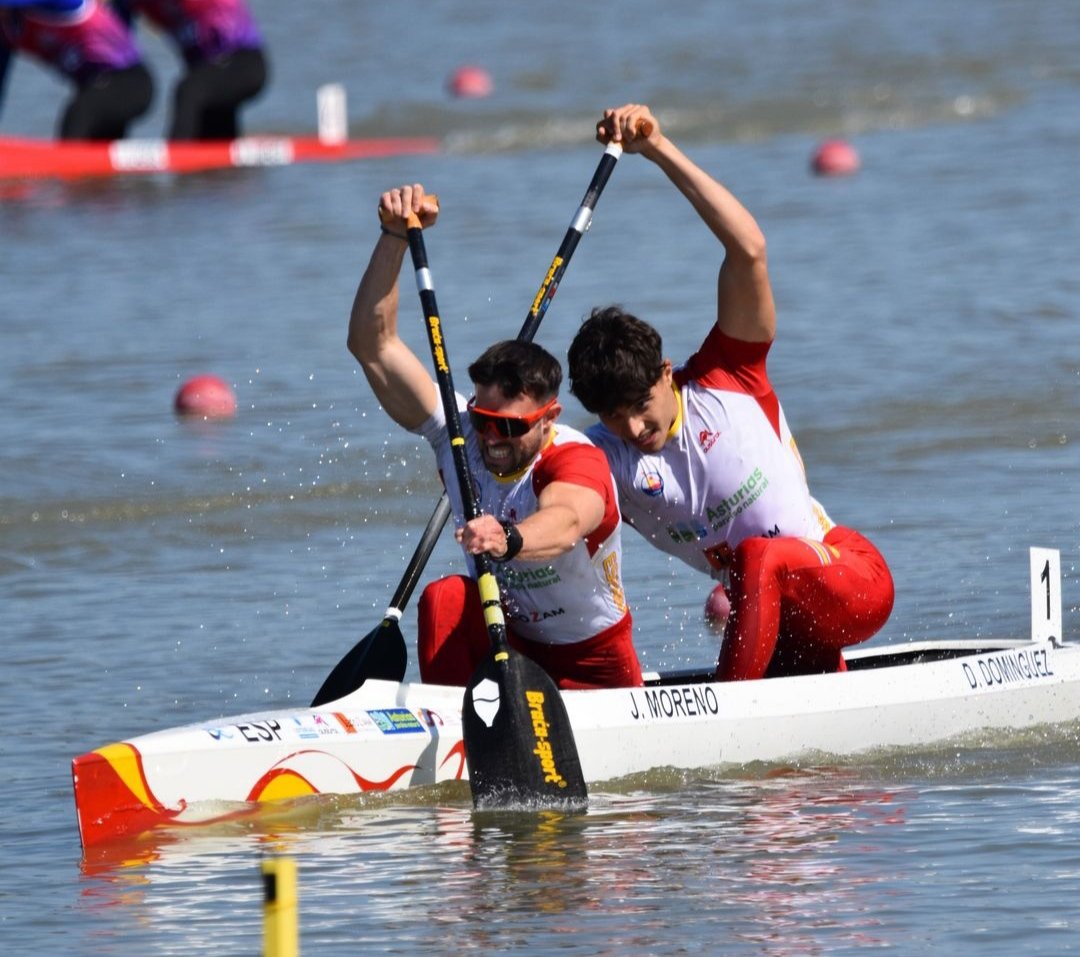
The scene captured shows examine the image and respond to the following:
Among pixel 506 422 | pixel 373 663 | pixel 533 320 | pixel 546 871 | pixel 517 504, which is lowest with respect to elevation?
pixel 546 871

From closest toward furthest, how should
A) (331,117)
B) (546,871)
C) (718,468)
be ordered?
(546,871) < (718,468) < (331,117)

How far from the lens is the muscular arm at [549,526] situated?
19.1 feet

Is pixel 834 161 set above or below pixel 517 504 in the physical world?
above

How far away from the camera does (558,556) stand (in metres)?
6.08

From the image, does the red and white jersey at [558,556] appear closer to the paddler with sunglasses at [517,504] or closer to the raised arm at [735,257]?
the paddler with sunglasses at [517,504]

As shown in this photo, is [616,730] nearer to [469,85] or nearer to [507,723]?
[507,723]

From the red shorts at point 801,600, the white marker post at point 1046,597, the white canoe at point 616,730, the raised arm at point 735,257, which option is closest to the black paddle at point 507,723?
the white canoe at point 616,730

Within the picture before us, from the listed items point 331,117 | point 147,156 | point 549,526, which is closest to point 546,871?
point 549,526

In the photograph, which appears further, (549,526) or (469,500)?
(469,500)

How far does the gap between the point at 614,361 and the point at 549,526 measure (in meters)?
0.49

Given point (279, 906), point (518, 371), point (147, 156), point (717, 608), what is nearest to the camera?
point (279, 906)

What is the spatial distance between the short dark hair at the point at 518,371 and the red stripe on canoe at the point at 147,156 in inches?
567

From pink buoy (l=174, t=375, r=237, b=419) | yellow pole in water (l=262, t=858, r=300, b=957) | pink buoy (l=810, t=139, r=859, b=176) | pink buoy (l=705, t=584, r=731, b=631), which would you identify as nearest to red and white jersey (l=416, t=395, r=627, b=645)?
pink buoy (l=705, t=584, r=731, b=631)

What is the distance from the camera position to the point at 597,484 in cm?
610
